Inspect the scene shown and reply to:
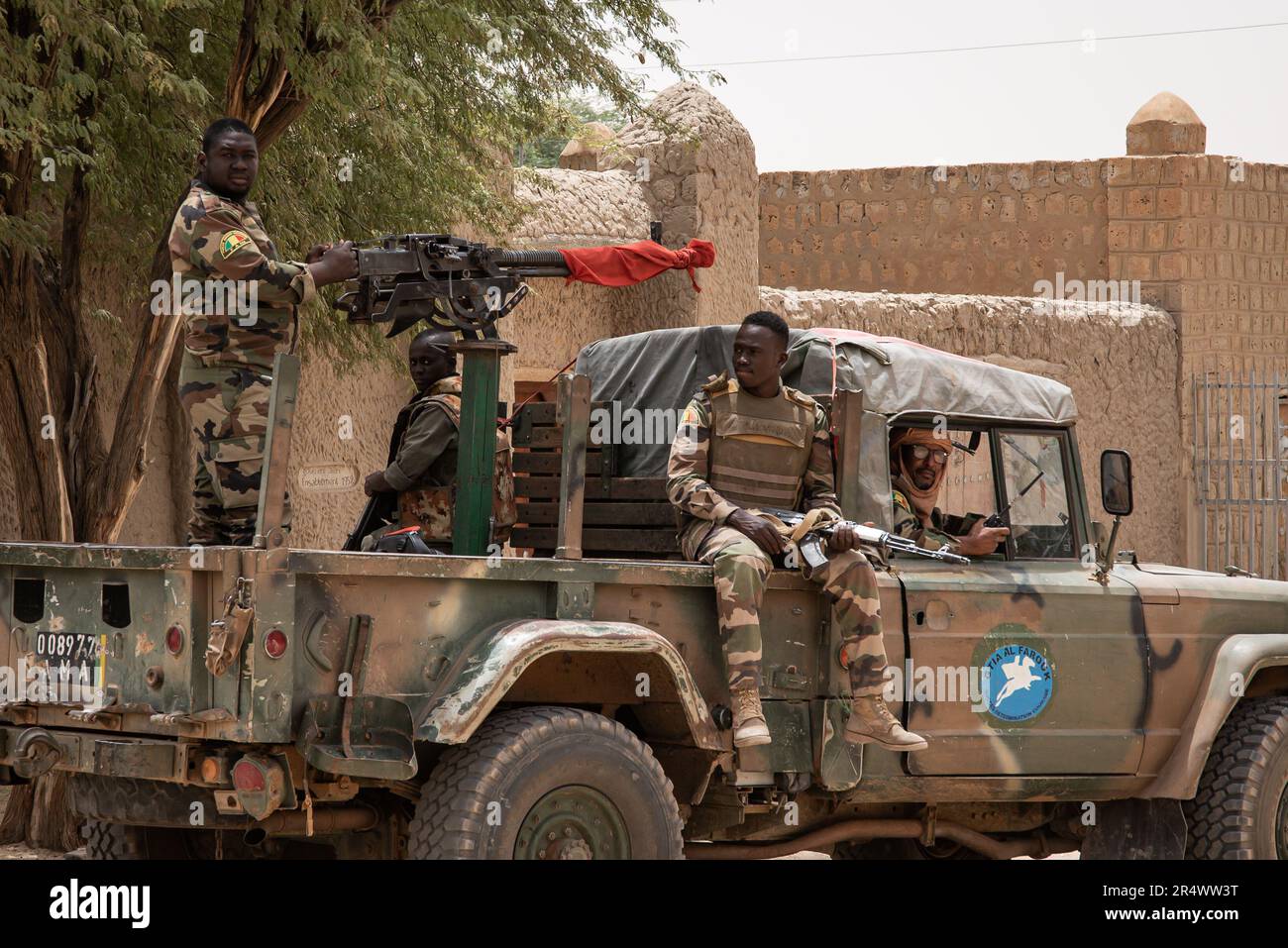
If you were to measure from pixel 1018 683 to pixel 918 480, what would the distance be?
833 mm

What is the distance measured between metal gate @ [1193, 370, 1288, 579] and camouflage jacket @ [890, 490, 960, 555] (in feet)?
36.8

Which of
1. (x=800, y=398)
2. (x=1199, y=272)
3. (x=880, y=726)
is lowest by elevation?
(x=880, y=726)

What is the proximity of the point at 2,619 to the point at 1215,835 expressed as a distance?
4.46 metres

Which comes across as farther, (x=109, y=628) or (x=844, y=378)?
(x=844, y=378)

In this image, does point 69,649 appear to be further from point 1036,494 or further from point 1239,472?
point 1239,472

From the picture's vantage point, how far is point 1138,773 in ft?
21.3

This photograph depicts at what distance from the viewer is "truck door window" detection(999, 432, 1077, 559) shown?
6.48 metres

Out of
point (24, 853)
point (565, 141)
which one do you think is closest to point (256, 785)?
point (24, 853)

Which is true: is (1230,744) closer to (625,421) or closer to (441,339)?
(625,421)

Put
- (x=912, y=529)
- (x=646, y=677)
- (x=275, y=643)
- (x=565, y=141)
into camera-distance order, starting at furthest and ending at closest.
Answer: (x=565, y=141), (x=912, y=529), (x=646, y=677), (x=275, y=643)

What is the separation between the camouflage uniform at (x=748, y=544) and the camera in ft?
17.9

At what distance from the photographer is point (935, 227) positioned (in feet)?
57.8
